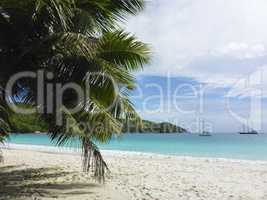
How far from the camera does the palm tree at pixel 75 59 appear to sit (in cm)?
706

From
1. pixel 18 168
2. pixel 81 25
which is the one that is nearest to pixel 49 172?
pixel 18 168

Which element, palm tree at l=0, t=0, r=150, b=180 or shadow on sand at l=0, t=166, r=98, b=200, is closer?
palm tree at l=0, t=0, r=150, b=180

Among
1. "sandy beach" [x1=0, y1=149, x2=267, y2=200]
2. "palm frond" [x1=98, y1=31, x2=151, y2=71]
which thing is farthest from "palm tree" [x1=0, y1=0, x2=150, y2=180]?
"sandy beach" [x1=0, y1=149, x2=267, y2=200]

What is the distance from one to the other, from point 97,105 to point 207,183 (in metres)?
3.69

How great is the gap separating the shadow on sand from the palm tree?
3.60 ft

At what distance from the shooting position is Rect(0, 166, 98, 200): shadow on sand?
7961 mm

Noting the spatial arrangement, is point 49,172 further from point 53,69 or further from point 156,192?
point 53,69

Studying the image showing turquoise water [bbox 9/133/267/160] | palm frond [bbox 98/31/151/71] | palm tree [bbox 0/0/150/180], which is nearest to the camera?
palm tree [bbox 0/0/150/180]

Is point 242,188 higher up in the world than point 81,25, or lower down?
lower down

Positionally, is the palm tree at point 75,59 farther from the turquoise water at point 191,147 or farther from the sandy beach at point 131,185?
the sandy beach at point 131,185

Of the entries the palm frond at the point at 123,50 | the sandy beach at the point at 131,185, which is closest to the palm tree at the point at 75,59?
the palm frond at the point at 123,50

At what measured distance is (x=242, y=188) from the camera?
9242 mm

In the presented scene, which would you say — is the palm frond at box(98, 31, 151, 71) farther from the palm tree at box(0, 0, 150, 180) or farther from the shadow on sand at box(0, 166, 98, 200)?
the shadow on sand at box(0, 166, 98, 200)

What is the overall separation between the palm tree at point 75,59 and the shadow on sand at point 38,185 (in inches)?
43.2
